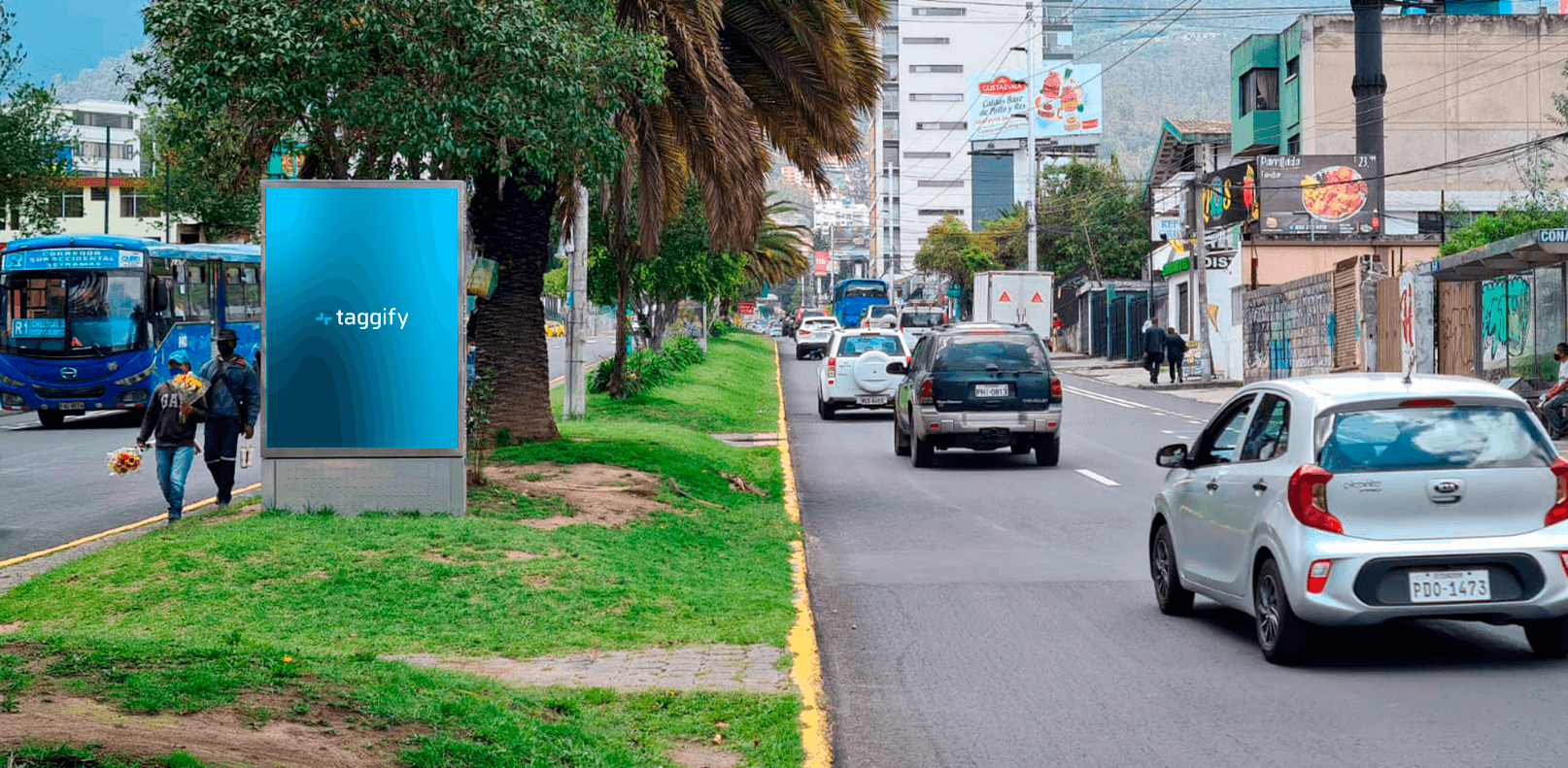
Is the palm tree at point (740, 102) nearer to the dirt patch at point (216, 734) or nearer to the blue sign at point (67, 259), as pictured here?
the dirt patch at point (216, 734)

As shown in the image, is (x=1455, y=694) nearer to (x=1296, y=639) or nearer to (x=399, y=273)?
(x=1296, y=639)

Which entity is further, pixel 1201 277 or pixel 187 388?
pixel 1201 277

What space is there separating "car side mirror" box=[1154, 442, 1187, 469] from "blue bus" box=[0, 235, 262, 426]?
970 inches

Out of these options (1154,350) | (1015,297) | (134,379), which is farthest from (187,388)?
(1015,297)

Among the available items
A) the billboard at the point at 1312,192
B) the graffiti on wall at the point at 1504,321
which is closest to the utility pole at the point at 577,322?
the graffiti on wall at the point at 1504,321

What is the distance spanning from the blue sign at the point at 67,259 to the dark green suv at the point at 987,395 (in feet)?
57.8

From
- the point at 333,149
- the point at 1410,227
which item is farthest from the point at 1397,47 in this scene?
the point at 333,149

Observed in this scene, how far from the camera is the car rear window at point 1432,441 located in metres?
8.23

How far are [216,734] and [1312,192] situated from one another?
4870cm

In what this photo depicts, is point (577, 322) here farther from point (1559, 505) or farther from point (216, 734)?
point (216, 734)

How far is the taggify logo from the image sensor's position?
12836 millimetres

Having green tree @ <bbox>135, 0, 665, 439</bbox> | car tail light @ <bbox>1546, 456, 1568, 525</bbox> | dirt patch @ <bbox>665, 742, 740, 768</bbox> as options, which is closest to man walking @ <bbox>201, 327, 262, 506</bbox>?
green tree @ <bbox>135, 0, 665, 439</bbox>

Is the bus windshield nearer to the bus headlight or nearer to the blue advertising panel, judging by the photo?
the bus headlight

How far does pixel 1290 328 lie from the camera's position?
139 feet
